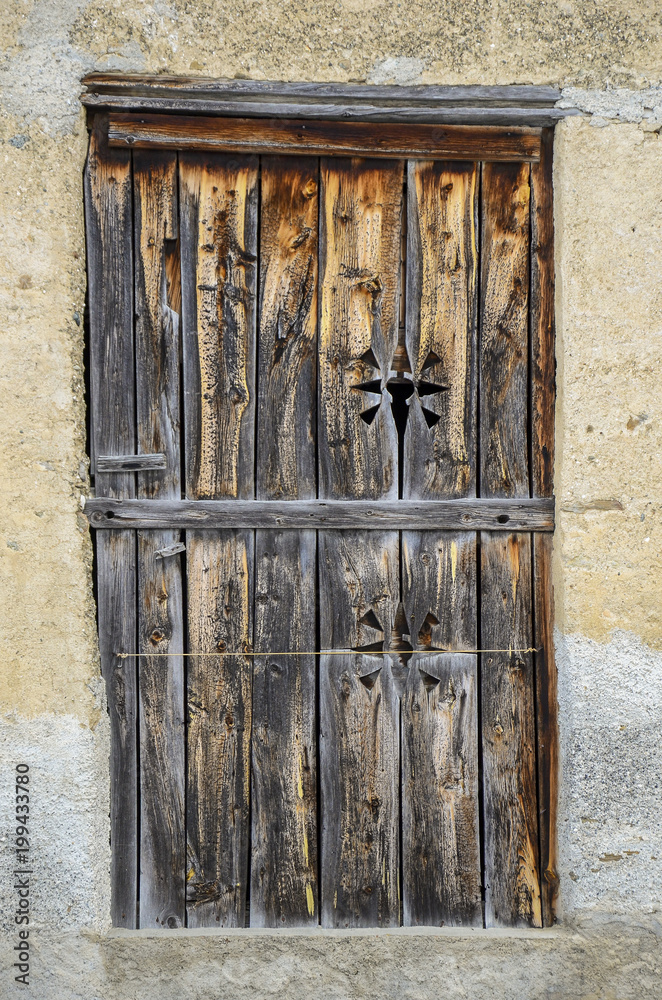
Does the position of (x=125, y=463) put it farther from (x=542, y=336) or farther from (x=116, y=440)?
(x=542, y=336)

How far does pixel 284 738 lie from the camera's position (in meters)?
1.82

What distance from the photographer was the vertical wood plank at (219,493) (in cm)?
180

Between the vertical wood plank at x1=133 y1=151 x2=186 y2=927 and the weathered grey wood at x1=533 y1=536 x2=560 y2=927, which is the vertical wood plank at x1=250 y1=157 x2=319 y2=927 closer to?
the vertical wood plank at x1=133 y1=151 x2=186 y2=927

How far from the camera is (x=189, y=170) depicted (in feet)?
5.89

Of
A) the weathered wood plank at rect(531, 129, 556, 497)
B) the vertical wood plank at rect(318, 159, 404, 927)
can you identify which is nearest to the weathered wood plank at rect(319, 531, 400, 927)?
the vertical wood plank at rect(318, 159, 404, 927)

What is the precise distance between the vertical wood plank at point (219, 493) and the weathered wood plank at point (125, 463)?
0.11 metres

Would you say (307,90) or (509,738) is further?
(509,738)

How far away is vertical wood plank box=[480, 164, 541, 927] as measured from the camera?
72.1 inches

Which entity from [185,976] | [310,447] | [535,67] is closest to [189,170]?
[310,447]

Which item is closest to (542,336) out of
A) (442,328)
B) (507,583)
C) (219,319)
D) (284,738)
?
(442,328)

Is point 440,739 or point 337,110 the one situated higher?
point 337,110

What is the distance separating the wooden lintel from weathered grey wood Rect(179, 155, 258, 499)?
10 centimetres

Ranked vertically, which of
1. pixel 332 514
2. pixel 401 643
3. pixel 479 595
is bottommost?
pixel 401 643

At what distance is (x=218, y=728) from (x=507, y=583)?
0.90m
